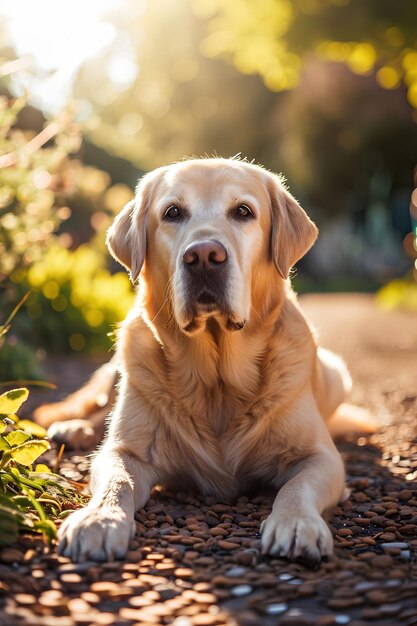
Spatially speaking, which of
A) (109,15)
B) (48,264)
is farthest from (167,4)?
(48,264)

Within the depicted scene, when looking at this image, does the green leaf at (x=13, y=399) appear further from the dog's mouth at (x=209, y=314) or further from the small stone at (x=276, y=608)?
the small stone at (x=276, y=608)

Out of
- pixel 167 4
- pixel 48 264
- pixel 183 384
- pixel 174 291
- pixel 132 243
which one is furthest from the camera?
pixel 167 4

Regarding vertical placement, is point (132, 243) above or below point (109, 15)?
below

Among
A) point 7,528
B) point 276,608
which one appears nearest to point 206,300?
point 7,528

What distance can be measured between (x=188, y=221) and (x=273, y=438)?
100cm

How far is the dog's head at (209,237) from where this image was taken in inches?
116

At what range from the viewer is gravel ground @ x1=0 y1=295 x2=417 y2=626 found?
1.94 meters

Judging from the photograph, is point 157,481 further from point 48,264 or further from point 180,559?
point 48,264

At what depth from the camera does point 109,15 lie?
2355 centimetres

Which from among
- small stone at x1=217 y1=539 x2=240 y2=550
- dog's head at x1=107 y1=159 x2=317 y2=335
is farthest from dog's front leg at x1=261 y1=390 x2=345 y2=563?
dog's head at x1=107 y1=159 x2=317 y2=335

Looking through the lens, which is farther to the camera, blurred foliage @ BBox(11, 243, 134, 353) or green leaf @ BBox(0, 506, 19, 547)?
blurred foliage @ BBox(11, 243, 134, 353)

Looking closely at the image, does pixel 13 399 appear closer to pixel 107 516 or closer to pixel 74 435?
pixel 107 516

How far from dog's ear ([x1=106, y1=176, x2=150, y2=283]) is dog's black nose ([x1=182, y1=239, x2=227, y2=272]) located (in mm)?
560

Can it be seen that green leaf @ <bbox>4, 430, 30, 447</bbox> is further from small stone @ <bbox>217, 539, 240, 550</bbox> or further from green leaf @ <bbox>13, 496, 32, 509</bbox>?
small stone @ <bbox>217, 539, 240, 550</bbox>
